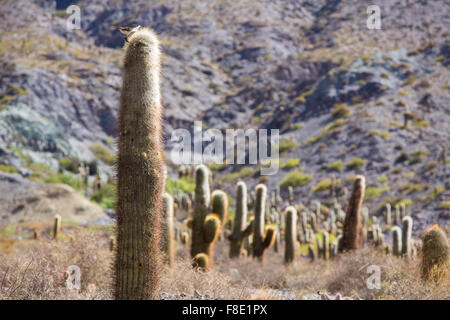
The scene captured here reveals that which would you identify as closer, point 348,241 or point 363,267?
point 363,267

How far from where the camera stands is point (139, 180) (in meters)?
5.89

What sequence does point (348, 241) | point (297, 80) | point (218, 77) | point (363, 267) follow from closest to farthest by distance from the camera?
point (363, 267) < point (348, 241) < point (297, 80) < point (218, 77)

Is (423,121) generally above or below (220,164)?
above

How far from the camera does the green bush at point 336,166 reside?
159 feet

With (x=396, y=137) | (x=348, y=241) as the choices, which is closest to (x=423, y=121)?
(x=396, y=137)

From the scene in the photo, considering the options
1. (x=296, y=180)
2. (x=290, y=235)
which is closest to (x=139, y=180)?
(x=290, y=235)

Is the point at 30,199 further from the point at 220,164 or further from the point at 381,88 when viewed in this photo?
the point at 381,88

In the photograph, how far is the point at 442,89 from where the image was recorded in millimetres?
51969

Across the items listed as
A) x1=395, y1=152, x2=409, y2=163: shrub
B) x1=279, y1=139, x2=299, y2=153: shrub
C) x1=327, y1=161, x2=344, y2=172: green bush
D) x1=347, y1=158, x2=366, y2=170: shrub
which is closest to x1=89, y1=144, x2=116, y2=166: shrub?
x1=279, y1=139, x2=299, y2=153: shrub

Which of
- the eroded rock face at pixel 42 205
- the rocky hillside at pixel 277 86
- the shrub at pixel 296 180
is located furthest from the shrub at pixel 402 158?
the eroded rock face at pixel 42 205

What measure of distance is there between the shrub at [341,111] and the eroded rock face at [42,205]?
3715 cm

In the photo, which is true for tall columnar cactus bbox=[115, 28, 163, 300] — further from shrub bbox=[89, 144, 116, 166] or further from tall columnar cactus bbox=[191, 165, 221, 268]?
shrub bbox=[89, 144, 116, 166]

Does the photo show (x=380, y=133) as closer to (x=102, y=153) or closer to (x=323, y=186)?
(x=323, y=186)

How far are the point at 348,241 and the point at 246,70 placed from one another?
303 ft
